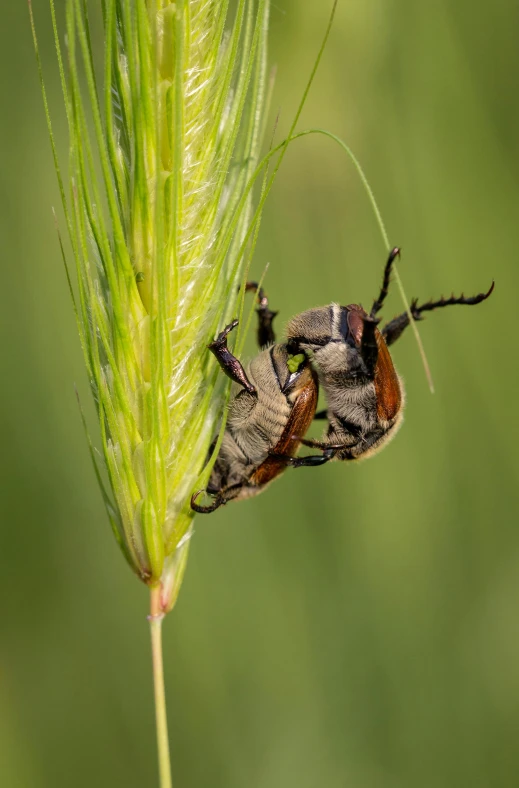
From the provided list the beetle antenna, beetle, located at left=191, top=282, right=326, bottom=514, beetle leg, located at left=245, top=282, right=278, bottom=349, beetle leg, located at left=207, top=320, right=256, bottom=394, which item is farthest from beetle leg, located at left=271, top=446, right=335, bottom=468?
the beetle antenna

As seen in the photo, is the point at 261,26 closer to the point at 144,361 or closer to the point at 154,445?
the point at 144,361

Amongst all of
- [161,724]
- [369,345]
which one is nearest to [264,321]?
[369,345]

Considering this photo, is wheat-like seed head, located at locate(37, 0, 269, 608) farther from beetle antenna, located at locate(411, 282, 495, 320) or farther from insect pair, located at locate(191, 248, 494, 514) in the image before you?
beetle antenna, located at locate(411, 282, 495, 320)

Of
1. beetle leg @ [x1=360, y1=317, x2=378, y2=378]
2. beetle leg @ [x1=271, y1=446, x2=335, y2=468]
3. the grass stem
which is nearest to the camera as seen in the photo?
the grass stem

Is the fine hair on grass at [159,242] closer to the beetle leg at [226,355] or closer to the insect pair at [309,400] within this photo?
the beetle leg at [226,355]

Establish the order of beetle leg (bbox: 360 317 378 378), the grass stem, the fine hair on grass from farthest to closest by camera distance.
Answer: beetle leg (bbox: 360 317 378 378) < the fine hair on grass < the grass stem

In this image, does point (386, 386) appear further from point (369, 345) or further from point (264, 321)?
point (264, 321)

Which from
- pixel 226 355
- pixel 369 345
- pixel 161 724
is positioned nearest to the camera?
pixel 161 724

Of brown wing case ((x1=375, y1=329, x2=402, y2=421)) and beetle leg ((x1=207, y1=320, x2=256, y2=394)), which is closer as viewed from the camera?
beetle leg ((x1=207, y1=320, x2=256, y2=394))
